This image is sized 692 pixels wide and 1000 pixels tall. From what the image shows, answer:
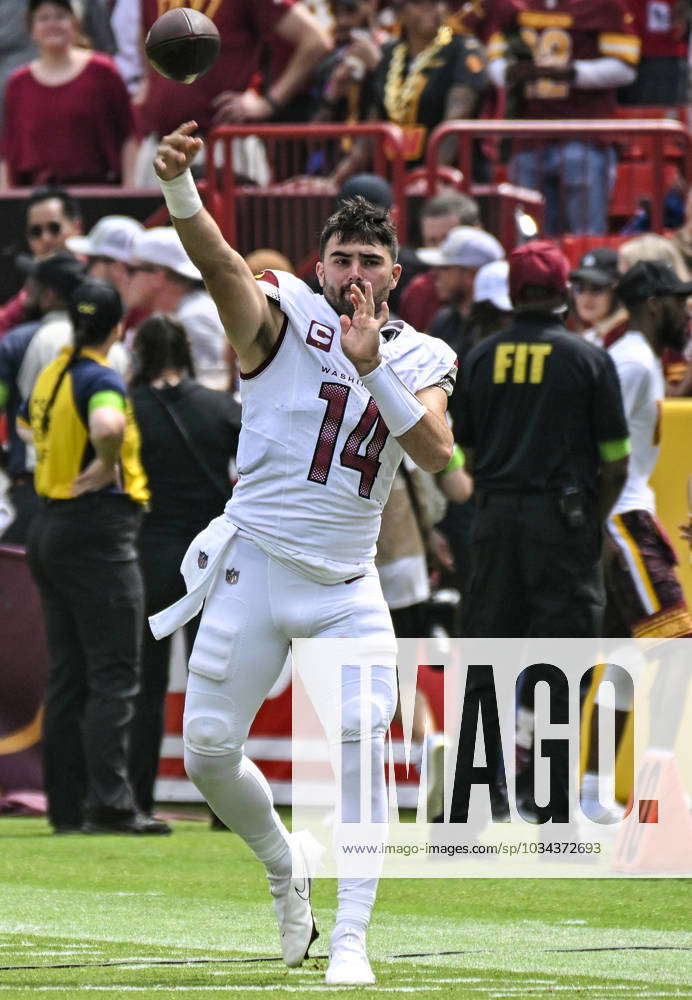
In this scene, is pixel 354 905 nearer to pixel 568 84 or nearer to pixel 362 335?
pixel 362 335

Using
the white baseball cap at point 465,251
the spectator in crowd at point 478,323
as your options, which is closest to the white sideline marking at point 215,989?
the spectator in crowd at point 478,323

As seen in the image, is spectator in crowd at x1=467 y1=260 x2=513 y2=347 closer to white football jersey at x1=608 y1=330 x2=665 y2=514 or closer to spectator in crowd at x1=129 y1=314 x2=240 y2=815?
white football jersey at x1=608 y1=330 x2=665 y2=514

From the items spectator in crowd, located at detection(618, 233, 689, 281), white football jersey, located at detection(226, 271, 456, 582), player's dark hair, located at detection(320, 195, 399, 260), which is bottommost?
spectator in crowd, located at detection(618, 233, 689, 281)

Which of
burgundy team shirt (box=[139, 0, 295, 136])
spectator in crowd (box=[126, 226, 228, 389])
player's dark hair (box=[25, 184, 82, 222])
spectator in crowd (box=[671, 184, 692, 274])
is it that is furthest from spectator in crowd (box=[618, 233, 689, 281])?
burgundy team shirt (box=[139, 0, 295, 136])

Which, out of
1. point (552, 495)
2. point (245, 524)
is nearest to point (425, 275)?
point (552, 495)

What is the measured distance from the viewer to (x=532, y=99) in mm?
12891

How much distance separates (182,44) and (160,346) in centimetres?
344

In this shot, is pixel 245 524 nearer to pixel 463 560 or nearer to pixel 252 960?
pixel 252 960

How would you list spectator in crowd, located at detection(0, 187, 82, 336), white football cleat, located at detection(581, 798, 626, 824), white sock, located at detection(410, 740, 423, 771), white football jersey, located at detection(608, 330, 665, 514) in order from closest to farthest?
1. white football cleat, located at detection(581, 798, 626, 824)
2. white football jersey, located at detection(608, 330, 665, 514)
3. white sock, located at detection(410, 740, 423, 771)
4. spectator in crowd, located at detection(0, 187, 82, 336)

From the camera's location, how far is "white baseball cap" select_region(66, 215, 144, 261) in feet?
36.8

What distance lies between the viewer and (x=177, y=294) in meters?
10.8

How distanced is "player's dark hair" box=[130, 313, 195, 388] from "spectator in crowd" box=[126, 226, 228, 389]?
1.17m

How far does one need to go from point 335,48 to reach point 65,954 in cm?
899

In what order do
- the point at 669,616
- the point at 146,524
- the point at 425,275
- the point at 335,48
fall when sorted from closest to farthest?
1. the point at 669,616
2. the point at 146,524
3. the point at 425,275
4. the point at 335,48
